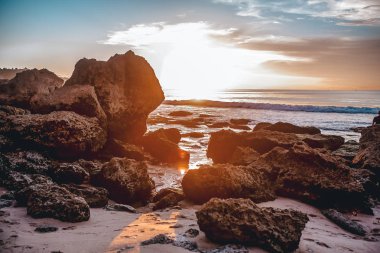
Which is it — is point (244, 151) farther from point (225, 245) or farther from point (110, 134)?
point (225, 245)

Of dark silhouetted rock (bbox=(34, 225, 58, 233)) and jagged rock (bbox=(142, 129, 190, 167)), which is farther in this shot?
jagged rock (bbox=(142, 129, 190, 167))

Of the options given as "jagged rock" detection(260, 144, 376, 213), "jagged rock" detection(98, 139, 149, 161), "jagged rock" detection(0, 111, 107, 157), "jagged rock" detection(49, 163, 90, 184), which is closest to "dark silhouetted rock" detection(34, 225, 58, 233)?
"jagged rock" detection(49, 163, 90, 184)

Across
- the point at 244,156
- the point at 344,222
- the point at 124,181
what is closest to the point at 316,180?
the point at 344,222

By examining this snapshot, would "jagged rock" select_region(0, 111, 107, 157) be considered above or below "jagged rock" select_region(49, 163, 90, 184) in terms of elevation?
above

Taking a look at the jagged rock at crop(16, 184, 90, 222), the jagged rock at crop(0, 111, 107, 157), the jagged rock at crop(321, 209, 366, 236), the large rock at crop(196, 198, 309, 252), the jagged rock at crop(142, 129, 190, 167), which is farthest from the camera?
the jagged rock at crop(142, 129, 190, 167)

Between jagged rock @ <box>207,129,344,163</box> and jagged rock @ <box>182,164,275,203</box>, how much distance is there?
12.7 ft

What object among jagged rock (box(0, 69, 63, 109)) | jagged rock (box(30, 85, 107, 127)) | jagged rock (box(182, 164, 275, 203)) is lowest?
jagged rock (box(182, 164, 275, 203))

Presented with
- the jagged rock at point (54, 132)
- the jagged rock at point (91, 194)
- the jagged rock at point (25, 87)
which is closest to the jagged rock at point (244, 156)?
the jagged rock at point (54, 132)

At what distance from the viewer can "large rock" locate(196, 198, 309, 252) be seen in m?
4.00

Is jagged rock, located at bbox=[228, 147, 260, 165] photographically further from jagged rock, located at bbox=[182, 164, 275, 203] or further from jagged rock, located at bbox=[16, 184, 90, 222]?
jagged rock, located at bbox=[16, 184, 90, 222]

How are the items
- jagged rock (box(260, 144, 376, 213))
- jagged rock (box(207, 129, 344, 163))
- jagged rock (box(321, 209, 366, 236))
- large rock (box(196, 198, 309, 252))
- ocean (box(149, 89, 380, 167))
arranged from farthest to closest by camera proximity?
ocean (box(149, 89, 380, 167)) < jagged rock (box(207, 129, 344, 163)) < jagged rock (box(260, 144, 376, 213)) < jagged rock (box(321, 209, 366, 236)) < large rock (box(196, 198, 309, 252))

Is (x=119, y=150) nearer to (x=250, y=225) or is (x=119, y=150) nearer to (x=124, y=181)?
(x=124, y=181)

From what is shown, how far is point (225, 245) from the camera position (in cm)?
390

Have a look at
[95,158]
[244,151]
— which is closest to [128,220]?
[95,158]
